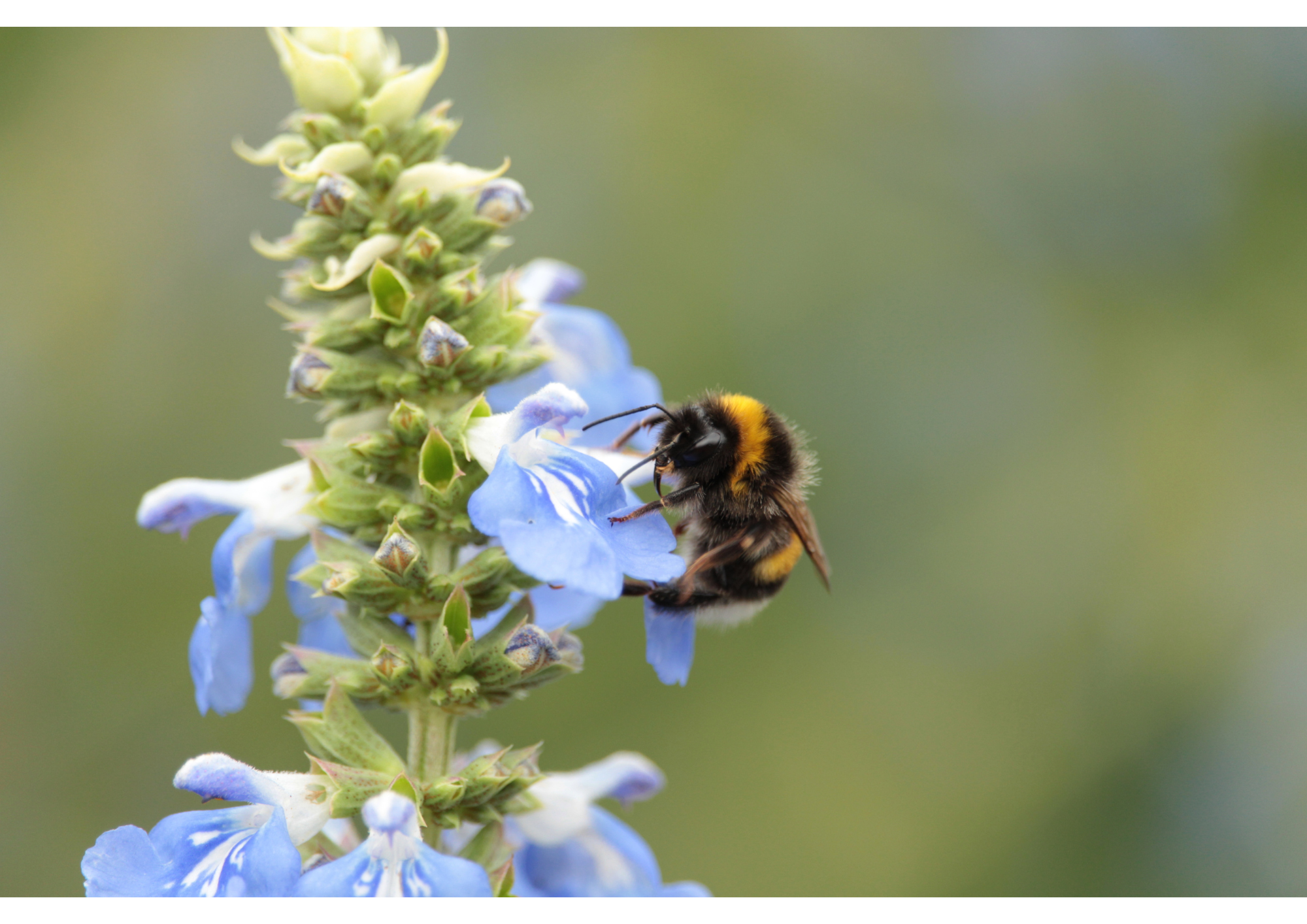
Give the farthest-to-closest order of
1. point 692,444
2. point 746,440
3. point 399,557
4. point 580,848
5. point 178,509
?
point 746,440
point 692,444
point 178,509
point 580,848
point 399,557

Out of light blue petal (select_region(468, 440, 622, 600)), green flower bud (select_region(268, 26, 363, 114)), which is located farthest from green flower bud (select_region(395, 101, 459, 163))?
light blue petal (select_region(468, 440, 622, 600))

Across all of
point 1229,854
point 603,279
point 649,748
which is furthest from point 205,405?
point 1229,854

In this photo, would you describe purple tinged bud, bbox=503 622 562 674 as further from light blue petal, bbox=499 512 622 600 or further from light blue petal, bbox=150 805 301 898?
light blue petal, bbox=150 805 301 898

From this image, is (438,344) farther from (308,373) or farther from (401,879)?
(401,879)

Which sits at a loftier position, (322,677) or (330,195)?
(330,195)

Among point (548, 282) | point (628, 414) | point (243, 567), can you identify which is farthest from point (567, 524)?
point (548, 282)

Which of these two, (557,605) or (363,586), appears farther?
(557,605)

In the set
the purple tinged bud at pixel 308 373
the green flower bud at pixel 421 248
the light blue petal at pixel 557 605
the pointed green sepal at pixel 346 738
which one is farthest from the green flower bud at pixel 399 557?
the light blue petal at pixel 557 605

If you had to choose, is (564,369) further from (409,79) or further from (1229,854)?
(1229,854)
